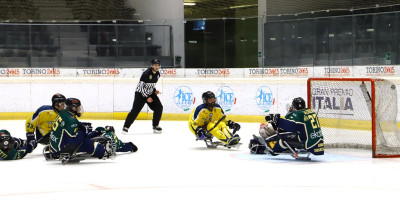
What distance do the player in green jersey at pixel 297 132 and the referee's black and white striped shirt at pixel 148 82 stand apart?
16.5ft

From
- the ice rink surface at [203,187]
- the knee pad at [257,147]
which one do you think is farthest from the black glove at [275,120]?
the knee pad at [257,147]

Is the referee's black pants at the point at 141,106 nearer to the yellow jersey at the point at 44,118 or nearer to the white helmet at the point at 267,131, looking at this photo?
the yellow jersey at the point at 44,118

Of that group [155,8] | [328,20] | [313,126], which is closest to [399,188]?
[313,126]

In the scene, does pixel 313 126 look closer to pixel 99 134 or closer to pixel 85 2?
pixel 99 134

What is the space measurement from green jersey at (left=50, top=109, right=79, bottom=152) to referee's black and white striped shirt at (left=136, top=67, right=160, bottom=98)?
5.40 m

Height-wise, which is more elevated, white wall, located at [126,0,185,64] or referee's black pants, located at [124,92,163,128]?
white wall, located at [126,0,185,64]

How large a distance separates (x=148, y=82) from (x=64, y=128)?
5.53 metres

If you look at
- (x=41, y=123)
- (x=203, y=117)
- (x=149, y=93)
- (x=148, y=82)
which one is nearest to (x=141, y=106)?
(x=149, y=93)

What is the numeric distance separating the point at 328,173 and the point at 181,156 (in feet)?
8.15

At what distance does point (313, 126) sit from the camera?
8.59m

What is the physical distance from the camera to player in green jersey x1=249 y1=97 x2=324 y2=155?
8602mm

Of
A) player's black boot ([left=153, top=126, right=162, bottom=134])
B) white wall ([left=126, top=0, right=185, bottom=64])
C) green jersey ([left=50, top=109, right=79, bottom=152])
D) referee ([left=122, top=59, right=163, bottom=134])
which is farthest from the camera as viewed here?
white wall ([left=126, top=0, right=185, bottom=64])

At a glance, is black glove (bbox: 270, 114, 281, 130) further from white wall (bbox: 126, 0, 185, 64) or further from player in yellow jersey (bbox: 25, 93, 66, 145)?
white wall (bbox: 126, 0, 185, 64)

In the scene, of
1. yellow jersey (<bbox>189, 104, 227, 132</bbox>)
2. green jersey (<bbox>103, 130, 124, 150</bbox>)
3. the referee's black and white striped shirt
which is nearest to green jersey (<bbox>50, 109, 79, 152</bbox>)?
green jersey (<bbox>103, 130, 124, 150</bbox>)
